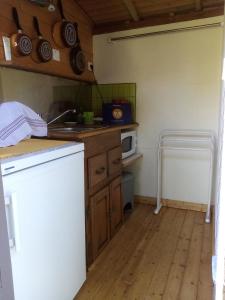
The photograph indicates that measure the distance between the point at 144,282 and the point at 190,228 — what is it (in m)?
0.83

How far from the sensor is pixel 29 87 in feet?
6.23

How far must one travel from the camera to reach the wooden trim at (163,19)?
2.16 m

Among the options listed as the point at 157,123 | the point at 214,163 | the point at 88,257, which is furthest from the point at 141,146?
the point at 88,257

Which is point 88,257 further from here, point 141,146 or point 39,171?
point 141,146

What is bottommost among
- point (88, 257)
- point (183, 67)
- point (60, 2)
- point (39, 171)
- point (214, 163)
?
point (88, 257)

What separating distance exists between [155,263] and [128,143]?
113cm

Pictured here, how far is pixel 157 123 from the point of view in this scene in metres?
2.53

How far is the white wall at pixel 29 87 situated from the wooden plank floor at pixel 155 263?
132 cm

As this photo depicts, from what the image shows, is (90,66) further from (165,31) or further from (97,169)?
(97,169)

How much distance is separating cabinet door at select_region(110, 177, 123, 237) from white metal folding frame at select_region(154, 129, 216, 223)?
1.78 feet

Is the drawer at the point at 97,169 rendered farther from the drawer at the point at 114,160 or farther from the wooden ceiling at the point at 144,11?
the wooden ceiling at the point at 144,11

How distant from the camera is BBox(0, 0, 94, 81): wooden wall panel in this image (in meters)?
1.57

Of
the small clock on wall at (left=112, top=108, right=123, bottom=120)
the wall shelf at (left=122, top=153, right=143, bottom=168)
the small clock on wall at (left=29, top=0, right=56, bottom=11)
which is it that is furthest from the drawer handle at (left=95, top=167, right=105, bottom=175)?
the small clock on wall at (left=29, top=0, right=56, bottom=11)

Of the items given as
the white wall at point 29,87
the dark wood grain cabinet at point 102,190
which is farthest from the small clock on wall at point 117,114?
the white wall at point 29,87
